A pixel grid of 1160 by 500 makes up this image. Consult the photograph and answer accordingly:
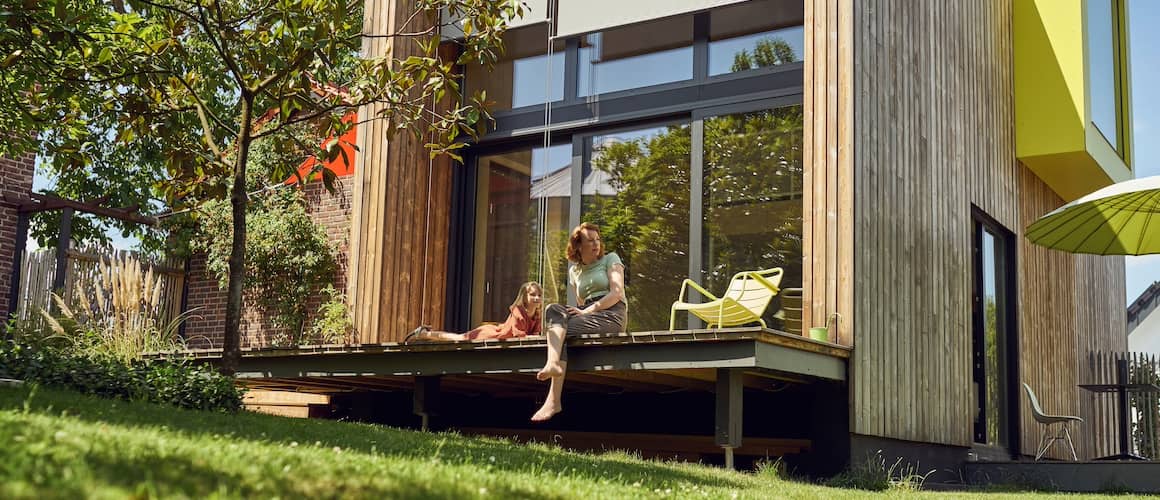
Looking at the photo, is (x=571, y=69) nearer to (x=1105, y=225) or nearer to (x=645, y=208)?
(x=645, y=208)

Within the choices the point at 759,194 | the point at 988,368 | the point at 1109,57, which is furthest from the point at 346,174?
the point at 1109,57

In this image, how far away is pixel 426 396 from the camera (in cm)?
864

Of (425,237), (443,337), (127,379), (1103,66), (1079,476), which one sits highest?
(1103,66)

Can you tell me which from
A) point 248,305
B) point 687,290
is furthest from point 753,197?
Answer: point 248,305

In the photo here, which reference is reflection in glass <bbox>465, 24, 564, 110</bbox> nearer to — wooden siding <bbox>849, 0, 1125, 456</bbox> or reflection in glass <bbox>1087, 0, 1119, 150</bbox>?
wooden siding <bbox>849, 0, 1125, 456</bbox>

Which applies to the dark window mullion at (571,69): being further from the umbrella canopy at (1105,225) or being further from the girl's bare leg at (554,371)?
the umbrella canopy at (1105,225)

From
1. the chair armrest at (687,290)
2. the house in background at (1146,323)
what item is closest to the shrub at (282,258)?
the chair armrest at (687,290)

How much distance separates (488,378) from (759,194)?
2737 millimetres

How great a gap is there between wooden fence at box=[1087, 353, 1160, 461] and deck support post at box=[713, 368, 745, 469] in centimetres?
823

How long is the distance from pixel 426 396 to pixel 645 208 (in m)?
2.66

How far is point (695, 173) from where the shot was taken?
9617 mm

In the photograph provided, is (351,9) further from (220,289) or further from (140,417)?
(220,289)

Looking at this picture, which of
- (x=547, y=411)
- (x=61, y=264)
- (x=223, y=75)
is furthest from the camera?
(x=61, y=264)

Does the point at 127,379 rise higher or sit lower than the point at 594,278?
lower
